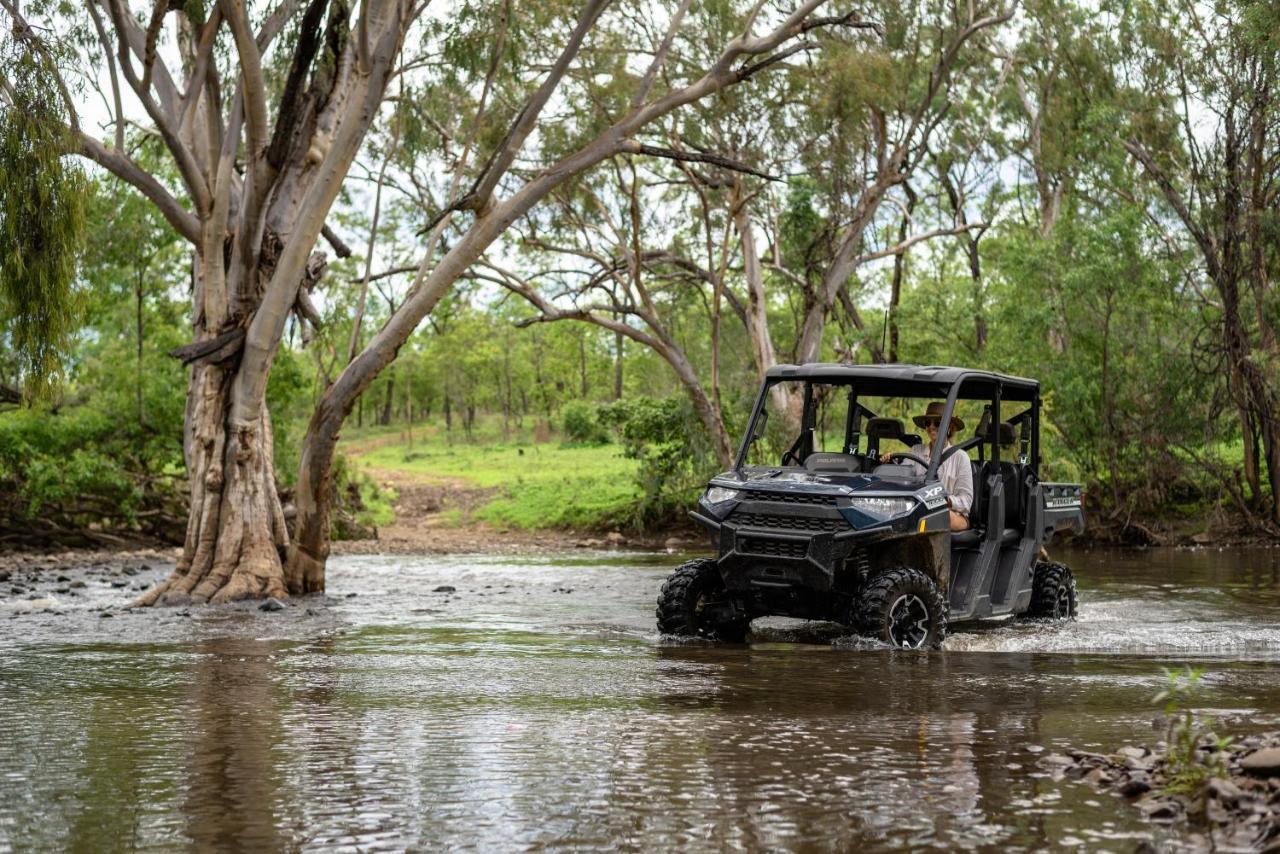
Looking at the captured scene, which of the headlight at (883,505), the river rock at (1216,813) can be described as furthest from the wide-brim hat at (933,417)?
the river rock at (1216,813)

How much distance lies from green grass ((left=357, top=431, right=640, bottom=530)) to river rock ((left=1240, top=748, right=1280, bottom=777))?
1050 inches

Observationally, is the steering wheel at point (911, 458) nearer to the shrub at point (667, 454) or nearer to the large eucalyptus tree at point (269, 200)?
the large eucalyptus tree at point (269, 200)

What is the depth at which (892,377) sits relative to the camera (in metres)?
11.5

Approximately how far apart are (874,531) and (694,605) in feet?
5.77

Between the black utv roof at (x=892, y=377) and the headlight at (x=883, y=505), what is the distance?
4.04ft

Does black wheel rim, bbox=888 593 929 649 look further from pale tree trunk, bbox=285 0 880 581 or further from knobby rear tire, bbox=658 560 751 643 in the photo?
pale tree trunk, bbox=285 0 880 581

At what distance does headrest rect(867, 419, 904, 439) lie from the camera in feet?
41.3

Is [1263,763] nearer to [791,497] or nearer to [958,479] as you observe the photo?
[791,497]

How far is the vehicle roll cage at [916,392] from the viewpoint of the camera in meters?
11.5

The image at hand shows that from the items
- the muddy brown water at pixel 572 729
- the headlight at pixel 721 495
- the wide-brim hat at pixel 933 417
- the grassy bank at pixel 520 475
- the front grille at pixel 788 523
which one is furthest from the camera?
the grassy bank at pixel 520 475

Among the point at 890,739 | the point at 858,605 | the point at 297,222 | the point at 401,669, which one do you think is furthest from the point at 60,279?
the point at 890,739

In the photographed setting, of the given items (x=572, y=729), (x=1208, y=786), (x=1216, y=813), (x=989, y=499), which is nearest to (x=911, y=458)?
(x=989, y=499)

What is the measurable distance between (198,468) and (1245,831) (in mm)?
13281

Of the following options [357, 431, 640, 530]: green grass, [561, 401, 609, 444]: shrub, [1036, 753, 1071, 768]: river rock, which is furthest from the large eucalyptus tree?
[561, 401, 609, 444]: shrub
